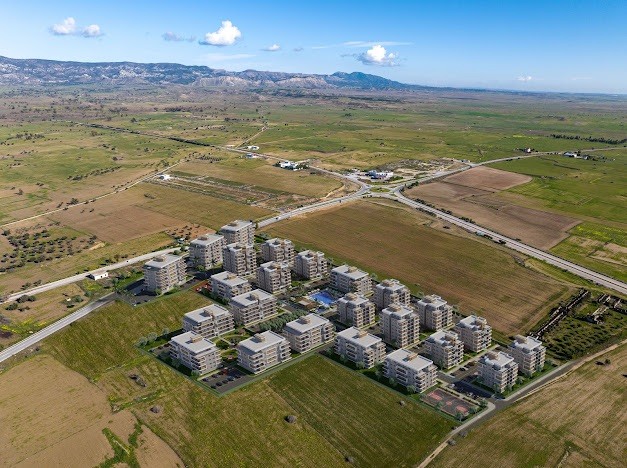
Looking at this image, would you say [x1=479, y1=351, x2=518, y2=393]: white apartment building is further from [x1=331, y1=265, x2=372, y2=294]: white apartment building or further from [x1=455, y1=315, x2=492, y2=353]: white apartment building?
[x1=331, y1=265, x2=372, y2=294]: white apartment building

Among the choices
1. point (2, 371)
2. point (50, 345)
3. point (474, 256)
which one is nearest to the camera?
point (2, 371)

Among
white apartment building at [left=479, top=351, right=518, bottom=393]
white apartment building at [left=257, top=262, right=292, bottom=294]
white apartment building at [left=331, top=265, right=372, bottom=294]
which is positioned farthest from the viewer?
white apartment building at [left=257, top=262, right=292, bottom=294]

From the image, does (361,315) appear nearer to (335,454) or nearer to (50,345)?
(335,454)

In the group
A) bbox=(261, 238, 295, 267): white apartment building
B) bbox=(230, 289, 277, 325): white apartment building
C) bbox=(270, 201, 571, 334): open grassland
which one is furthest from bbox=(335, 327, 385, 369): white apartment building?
bbox=(261, 238, 295, 267): white apartment building

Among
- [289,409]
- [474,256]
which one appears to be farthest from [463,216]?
[289,409]

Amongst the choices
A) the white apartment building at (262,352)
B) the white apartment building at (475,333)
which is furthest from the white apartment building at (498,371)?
the white apartment building at (262,352)

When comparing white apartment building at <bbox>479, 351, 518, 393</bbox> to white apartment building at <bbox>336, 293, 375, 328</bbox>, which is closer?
white apartment building at <bbox>479, 351, 518, 393</bbox>

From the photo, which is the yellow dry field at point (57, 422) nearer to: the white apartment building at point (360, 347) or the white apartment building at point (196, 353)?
the white apartment building at point (196, 353)
